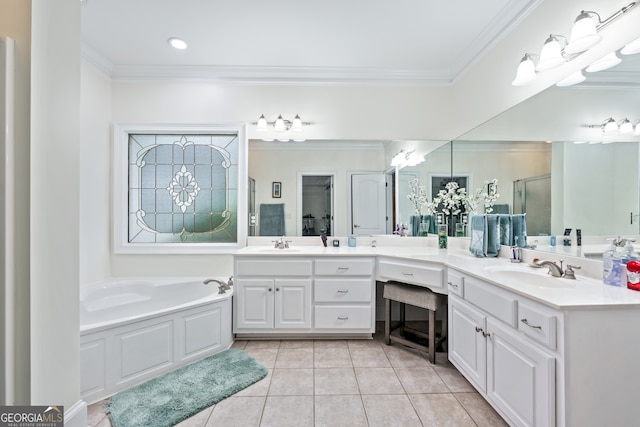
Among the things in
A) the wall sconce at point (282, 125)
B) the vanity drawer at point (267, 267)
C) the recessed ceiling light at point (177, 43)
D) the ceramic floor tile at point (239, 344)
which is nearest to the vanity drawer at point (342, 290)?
the vanity drawer at point (267, 267)

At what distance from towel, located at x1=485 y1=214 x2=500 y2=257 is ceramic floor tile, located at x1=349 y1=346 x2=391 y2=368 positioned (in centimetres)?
117

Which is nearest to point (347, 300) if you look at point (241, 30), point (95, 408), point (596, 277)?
point (596, 277)

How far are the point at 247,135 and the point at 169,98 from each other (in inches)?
34.5

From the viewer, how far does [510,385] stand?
57.1 inches

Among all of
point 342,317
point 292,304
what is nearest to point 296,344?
point 292,304

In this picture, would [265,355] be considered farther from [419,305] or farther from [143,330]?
[419,305]

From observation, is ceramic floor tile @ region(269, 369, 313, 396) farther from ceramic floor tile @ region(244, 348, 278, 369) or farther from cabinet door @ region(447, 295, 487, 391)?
cabinet door @ region(447, 295, 487, 391)

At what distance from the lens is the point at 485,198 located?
2.44 metres

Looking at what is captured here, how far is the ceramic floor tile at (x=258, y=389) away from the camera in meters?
1.88

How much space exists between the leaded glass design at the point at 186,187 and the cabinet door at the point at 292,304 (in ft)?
2.87

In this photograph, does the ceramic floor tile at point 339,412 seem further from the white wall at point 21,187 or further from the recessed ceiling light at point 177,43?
the recessed ceiling light at point 177,43

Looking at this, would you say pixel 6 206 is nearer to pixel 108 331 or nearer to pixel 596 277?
pixel 108 331

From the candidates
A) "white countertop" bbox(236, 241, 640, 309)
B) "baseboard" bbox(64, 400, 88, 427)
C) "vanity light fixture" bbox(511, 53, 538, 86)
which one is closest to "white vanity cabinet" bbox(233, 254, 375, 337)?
"white countertop" bbox(236, 241, 640, 309)

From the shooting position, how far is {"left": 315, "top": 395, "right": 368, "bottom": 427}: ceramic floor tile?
162 cm
